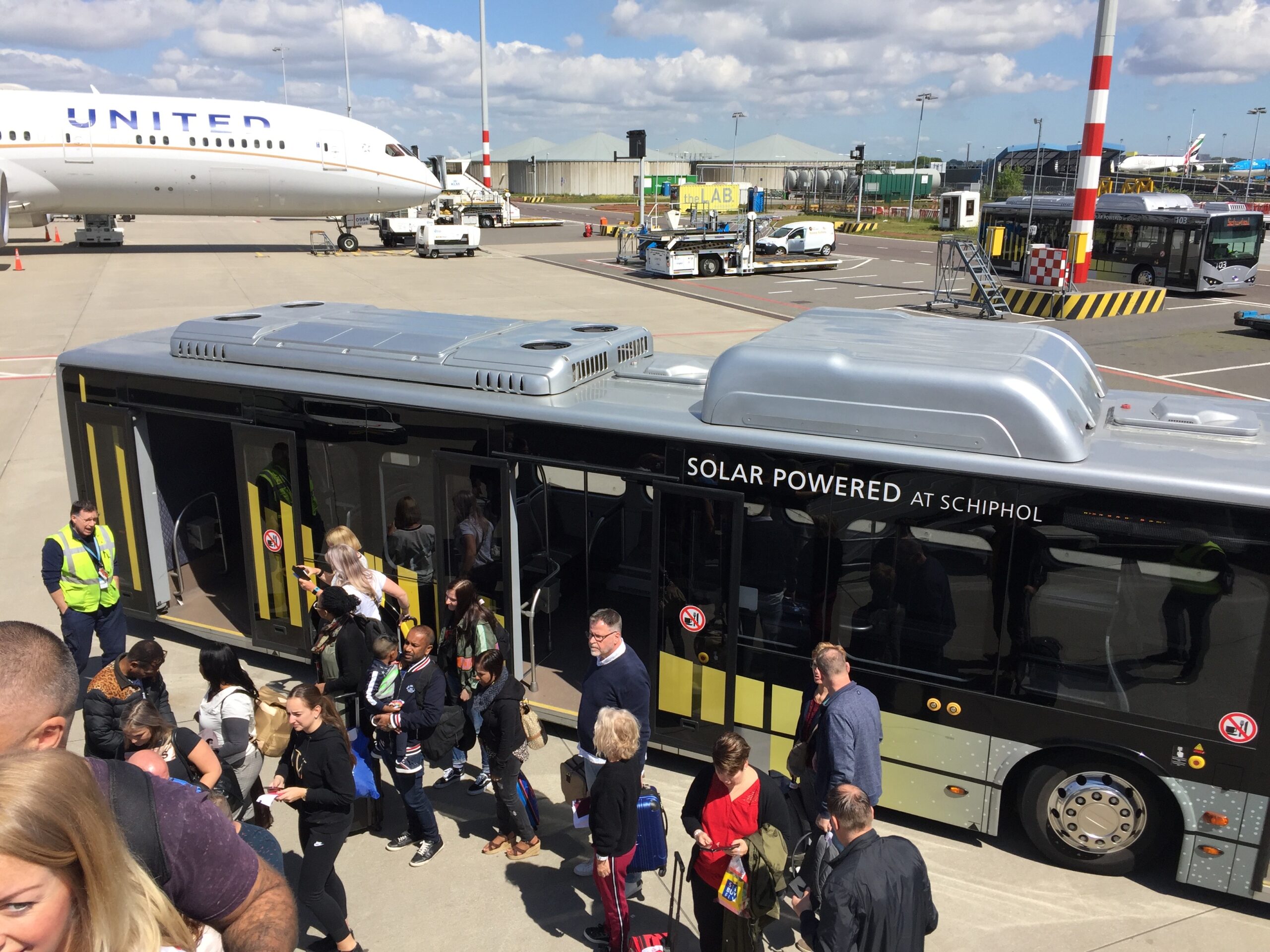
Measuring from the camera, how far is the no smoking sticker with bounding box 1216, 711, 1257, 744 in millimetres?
5004

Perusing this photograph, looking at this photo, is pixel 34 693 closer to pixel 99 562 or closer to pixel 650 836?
pixel 650 836

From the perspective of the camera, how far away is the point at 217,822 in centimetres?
246

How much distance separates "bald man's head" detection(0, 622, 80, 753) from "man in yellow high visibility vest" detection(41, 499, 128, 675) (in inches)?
180

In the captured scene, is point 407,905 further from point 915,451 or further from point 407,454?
point 915,451

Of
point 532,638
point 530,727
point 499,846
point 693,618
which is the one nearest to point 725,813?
point 530,727

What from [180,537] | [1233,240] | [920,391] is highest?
[1233,240]

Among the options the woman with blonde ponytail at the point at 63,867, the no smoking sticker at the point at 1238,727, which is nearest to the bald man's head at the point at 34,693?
the woman with blonde ponytail at the point at 63,867

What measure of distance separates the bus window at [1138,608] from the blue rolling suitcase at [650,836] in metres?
2.21

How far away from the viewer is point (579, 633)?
328 inches

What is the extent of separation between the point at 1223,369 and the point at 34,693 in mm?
23693

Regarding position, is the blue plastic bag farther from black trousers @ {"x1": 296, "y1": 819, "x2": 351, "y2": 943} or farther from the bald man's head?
the bald man's head

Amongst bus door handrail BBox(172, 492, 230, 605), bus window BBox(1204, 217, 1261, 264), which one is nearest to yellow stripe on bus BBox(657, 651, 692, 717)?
bus door handrail BBox(172, 492, 230, 605)

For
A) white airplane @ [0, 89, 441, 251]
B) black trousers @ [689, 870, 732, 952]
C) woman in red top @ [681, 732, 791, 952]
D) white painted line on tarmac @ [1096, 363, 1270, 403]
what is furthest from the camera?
white airplane @ [0, 89, 441, 251]

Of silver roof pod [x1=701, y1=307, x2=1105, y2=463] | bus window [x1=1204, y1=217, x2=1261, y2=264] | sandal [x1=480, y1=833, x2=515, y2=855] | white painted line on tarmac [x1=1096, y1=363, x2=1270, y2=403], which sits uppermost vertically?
bus window [x1=1204, y1=217, x2=1261, y2=264]
